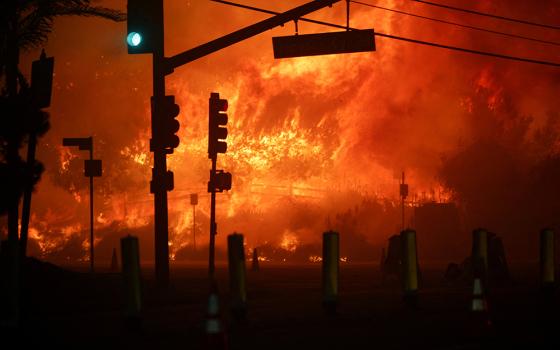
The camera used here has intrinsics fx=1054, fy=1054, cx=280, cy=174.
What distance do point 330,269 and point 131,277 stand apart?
3769mm

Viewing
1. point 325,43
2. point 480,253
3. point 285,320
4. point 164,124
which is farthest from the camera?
point 325,43

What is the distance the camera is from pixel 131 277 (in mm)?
13734

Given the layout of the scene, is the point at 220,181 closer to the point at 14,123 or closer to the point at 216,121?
the point at 216,121

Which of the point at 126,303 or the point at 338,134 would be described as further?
the point at 338,134

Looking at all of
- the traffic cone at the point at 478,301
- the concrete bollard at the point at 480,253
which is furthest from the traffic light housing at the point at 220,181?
the traffic cone at the point at 478,301

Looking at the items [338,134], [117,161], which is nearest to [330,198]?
[338,134]

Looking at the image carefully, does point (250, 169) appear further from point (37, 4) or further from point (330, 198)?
point (37, 4)

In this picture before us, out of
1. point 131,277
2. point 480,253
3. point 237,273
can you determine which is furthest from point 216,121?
point 131,277

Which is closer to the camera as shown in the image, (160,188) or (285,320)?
(285,320)

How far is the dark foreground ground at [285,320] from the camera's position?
12.5 m

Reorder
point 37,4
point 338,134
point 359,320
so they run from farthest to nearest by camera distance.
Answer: point 338,134, point 37,4, point 359,320

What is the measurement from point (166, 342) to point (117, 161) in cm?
5973

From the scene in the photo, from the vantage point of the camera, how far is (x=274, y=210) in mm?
70562

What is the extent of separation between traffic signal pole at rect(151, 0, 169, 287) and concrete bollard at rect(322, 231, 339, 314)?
22.9 ft
